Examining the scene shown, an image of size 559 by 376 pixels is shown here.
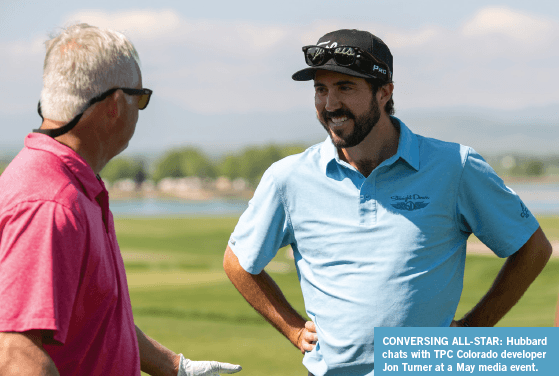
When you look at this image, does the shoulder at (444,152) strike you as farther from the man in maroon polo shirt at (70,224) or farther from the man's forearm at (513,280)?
the man in maroon polo shirt at (70,224)

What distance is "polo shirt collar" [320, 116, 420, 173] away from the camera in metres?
2.61

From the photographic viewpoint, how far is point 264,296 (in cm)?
299

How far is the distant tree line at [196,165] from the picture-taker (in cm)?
7994

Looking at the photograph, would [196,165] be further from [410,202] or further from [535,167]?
[410,202]

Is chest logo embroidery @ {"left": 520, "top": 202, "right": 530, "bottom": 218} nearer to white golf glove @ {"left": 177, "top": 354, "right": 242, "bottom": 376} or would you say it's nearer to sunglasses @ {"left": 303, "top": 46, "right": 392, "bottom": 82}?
sunglasses @ {"left": 303, "top": 46, "right": 392, "bottom": 82}

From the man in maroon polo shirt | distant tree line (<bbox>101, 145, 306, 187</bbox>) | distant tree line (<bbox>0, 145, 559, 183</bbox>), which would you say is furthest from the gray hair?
distant tree line (<bbox>101, 145, 306, 187</bbox>)

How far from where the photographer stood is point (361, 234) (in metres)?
2.55

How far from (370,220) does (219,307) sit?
27.1 feet

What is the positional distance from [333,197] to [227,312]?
25.0ft

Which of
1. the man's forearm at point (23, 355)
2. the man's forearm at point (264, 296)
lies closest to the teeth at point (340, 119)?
the man's forearm at point (264, 296)

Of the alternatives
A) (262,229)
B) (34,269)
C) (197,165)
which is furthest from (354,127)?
(197,165)

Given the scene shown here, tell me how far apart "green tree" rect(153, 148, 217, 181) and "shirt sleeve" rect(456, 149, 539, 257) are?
84.4 metres

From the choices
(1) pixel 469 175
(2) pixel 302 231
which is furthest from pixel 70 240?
(1) pixel 469 175

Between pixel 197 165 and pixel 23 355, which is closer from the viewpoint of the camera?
pixel 23 355
